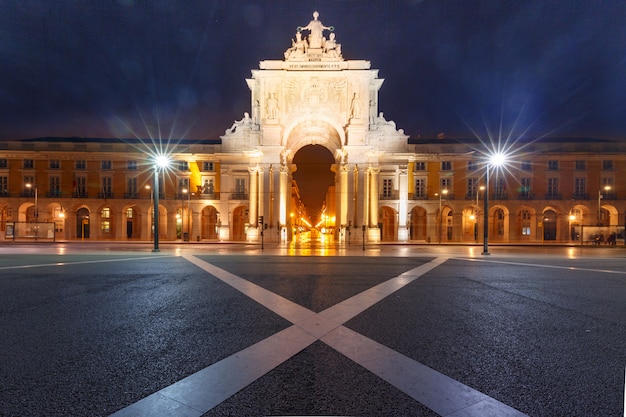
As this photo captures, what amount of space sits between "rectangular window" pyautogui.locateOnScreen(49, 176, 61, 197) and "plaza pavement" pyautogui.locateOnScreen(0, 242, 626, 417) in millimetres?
44548

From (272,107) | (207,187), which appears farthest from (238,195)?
(272,107)

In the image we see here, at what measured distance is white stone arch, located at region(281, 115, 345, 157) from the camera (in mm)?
44250

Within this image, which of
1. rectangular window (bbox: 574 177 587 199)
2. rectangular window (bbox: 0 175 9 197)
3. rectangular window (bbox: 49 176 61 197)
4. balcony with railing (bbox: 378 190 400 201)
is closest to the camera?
balcony with railing (bbox: 378 190 400 201)

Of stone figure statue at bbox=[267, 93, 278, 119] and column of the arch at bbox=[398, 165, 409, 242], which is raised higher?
stone figure statue at bbox=[267, 93, 278, 119]

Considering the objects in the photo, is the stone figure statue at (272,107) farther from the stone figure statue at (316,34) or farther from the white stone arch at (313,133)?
the stone figure statue at (316,34)

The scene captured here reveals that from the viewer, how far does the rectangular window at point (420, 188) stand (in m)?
47.0

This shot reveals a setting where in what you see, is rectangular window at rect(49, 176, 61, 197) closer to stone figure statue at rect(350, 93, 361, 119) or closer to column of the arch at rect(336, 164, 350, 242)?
column of the arch at rect(336, 164, 350, 242)

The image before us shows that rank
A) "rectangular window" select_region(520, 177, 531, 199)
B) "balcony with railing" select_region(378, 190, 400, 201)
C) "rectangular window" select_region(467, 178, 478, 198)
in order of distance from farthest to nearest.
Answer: "rectangular window" select_region(467, 178, 478, 198)
"rectangular window" select_region(520, 177, 531, 199)
"balcony with railing" select_region(378, 190, 400, 201)

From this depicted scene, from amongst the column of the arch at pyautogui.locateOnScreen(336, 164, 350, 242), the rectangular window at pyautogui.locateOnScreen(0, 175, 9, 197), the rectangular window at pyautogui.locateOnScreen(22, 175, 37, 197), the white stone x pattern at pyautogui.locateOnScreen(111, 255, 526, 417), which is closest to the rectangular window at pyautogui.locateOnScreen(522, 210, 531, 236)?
the column of the arch at pyautogui.locateOnScreen(336, 164, 350, 242)

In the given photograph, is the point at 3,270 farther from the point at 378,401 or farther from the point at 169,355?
the point at 378,401

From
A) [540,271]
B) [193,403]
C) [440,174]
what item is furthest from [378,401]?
[440,174]

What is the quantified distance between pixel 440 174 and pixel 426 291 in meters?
39.7

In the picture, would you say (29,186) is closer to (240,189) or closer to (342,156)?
(240,189)

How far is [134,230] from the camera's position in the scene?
49438 mm
